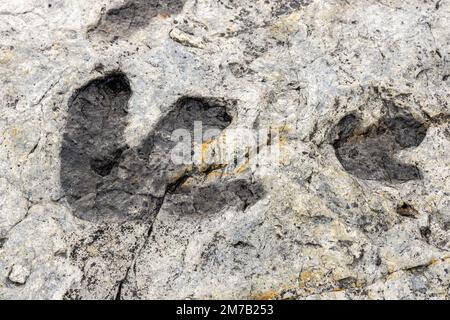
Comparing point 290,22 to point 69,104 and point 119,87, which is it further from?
point 69,104

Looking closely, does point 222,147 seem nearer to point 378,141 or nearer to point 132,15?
point 378,141

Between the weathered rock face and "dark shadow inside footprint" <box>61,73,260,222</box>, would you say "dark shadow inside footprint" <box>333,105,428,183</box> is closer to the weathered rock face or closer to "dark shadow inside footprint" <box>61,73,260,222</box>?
the weathered rock face

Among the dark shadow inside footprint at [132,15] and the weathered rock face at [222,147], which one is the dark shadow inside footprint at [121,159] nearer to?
the weathered rock face at [222,147]

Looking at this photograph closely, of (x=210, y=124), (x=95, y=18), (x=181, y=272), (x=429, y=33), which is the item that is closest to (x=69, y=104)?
(x=95, y=18)

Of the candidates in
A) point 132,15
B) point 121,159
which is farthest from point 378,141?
point 132,15

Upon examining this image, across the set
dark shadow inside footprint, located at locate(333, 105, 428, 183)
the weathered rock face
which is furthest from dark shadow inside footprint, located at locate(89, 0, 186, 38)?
dark shadow inside footprint, located at locate(333, 105, 428, 183)

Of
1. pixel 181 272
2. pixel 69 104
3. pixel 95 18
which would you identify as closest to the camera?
pixel 181 272
